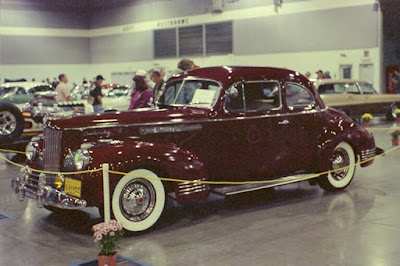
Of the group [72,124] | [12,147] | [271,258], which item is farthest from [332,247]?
[12,147]

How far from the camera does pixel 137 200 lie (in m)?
6.98

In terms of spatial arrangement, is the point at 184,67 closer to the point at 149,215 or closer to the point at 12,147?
the point at 149,215

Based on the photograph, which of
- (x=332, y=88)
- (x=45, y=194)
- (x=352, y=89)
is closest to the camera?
(x=45, y=194)

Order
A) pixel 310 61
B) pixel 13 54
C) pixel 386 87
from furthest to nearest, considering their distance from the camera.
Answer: pixel 13 54 < pixel 310 61 < pixel 386 87

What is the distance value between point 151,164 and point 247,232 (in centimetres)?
137

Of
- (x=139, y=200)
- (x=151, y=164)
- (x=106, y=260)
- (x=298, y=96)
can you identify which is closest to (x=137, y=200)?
(x=139, y=200)

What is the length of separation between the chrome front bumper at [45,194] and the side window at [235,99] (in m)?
2.43

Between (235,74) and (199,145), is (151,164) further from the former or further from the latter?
(235,74)

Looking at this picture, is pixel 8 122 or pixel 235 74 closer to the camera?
pixel 235 74

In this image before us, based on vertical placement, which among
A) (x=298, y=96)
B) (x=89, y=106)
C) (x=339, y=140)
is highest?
(x=298, y=96)

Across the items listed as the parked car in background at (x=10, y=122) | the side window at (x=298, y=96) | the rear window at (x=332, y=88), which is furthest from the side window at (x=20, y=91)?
the side window at (x=298, y=96)

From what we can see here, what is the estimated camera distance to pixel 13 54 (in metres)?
38.7

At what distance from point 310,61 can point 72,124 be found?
2255 centimetres

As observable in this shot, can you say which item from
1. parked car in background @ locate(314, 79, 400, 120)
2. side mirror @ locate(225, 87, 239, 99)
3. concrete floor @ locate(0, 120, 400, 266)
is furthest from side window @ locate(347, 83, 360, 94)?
side mirror @ locate(225, 87, 239, 99)
